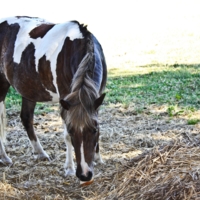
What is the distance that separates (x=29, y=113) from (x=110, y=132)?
1.14 m

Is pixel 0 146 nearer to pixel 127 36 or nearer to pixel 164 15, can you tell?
pixel 127 36

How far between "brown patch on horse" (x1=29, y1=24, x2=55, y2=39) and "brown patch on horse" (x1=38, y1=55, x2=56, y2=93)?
37 cm

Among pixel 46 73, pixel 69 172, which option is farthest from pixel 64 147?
pixel 46 73

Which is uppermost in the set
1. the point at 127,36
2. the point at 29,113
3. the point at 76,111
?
the point at 76,111

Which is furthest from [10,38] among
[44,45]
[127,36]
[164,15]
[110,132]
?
[164,15]

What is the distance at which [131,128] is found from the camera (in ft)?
19.5

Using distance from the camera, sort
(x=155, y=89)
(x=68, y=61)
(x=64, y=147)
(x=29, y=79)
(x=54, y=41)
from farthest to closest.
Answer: (x=155, y=89) → (x=64, y=147) → (x=29, y=79) → (x=54, y=41) → (x=68, y=61)

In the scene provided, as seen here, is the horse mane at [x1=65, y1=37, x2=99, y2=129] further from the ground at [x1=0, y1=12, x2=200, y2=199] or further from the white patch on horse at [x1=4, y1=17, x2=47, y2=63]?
the white patch on horse at [x1=4, y1=17, x2=47, y2=63]

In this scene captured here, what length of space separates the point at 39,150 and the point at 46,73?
1.06m

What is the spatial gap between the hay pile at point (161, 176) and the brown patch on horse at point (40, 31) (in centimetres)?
182

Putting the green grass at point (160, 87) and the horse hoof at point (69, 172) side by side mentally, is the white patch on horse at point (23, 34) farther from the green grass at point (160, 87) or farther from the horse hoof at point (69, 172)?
the green grass at point (160, 87)

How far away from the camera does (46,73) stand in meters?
4.62

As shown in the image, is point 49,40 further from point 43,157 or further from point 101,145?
point 101,145

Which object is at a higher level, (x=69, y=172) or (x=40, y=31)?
(x=40, y=31)
